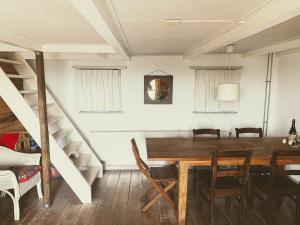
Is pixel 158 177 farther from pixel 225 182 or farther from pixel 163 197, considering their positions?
pixel 225 182

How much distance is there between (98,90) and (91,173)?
1556 millimetres

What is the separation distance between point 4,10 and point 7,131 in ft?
10.0

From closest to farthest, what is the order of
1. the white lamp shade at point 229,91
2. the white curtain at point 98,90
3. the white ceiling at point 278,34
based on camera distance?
the white ceiling at point 278,34 < the white lamp shade at point 229,91 < the white curtain at point 98,90

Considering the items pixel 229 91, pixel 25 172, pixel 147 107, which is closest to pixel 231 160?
pixel 229 91

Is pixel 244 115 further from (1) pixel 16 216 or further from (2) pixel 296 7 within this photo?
(1) pixel 16 216

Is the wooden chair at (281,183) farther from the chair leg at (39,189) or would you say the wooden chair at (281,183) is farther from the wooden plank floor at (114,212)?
the chair leg at (39,189)

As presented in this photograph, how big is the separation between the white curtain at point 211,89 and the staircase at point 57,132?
2.32 m

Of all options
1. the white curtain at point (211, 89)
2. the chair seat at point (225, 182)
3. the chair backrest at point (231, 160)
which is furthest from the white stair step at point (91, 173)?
the white curtain at point (211, 89)

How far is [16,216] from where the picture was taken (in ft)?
10.4

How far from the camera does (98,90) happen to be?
4.72 meters

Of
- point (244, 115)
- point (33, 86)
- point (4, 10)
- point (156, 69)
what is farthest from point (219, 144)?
point (33, 86)

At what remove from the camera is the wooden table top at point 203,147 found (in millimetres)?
2949

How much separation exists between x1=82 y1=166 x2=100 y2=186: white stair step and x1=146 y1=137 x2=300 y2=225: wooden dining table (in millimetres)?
1236

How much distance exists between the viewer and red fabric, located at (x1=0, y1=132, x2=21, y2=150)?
3926 millimetres
